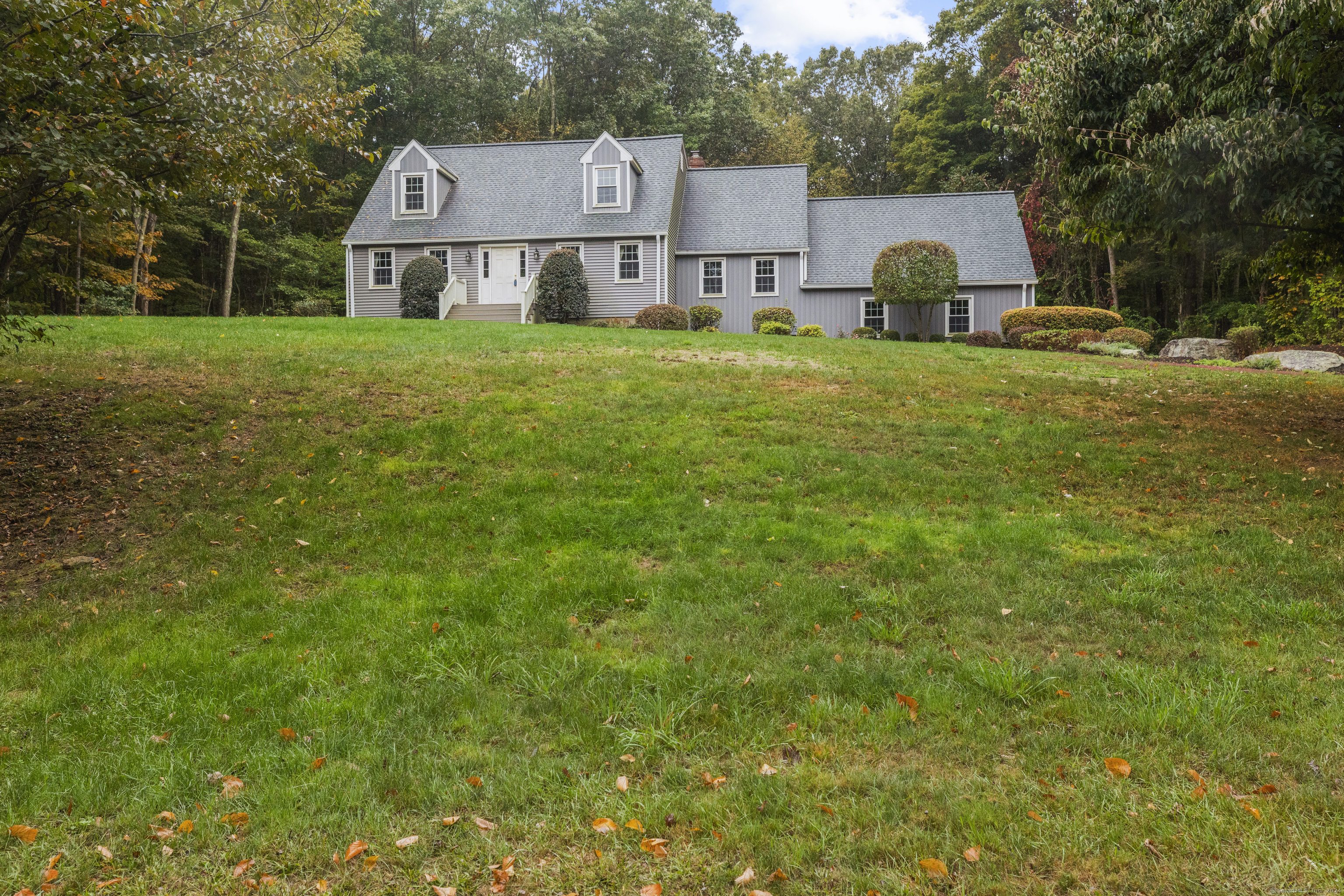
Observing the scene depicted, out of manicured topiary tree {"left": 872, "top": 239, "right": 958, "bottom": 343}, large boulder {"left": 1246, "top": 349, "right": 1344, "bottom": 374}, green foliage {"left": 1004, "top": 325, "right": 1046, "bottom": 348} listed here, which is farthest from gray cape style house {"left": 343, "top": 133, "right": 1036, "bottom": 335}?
large boulder {"left": 1246, "top": 349, "right": 1344, "bottom": 374}

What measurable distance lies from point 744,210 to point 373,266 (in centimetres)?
1287

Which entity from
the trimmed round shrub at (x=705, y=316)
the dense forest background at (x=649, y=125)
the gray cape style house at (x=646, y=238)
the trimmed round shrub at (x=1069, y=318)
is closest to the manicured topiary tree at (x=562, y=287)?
the gray cape style house at (x=646, y=238)

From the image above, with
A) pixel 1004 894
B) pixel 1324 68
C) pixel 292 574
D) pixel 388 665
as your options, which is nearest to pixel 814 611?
pixel 1004 894

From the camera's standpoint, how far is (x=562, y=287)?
2330cm

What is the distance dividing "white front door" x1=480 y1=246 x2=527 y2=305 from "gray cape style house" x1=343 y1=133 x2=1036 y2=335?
42mm

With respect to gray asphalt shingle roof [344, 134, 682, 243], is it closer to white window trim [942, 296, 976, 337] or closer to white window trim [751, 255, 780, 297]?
white window trim [751, 255, 780, 297]

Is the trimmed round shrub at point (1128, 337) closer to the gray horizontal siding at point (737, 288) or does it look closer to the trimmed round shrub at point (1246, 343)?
the trimmed round shrub at point (1246, 343)

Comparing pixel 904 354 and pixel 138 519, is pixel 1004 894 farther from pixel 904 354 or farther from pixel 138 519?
pixel 904 354

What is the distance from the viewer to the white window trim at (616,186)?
989 inches

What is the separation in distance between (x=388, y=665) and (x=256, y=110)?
18.8 feet

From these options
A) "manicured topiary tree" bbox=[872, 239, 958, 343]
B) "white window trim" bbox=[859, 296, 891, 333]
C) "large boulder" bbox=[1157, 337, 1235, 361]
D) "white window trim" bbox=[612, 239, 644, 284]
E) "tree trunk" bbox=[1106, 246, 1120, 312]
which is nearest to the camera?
"large boulder" bbox=[1157, 337, 1235, 361]

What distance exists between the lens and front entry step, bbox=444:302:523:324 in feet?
78.6

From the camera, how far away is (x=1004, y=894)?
251cm

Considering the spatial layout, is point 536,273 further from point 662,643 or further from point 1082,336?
point 662,643
